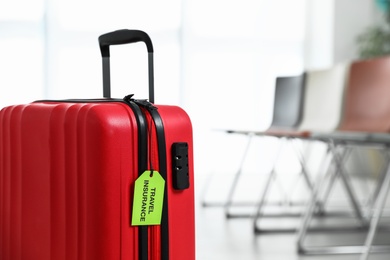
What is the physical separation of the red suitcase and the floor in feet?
4.00

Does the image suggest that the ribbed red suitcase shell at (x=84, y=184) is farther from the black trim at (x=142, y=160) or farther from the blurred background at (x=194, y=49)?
the blurred background at (x=194, y=49)

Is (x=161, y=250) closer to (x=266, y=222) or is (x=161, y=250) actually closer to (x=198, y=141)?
(x=266, y=222)

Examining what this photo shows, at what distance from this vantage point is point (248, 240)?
3318mm

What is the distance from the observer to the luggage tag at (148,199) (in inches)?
58.4

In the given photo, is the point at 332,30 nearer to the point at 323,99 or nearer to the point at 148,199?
the point at 323,99

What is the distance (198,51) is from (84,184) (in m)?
5.41

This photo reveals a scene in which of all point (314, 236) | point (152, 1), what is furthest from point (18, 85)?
point (314, 236)

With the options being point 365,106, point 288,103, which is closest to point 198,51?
point 288,103

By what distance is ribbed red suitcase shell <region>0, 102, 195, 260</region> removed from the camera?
1.47 meters

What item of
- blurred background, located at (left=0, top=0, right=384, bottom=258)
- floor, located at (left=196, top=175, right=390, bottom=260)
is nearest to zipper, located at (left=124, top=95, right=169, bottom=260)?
floor, located at (left=196, top=175, right=390, bottom=260)

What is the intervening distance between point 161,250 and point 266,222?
2.53 m

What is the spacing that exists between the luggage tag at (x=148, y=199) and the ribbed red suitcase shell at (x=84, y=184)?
18 mm

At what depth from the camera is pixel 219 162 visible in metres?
7.02

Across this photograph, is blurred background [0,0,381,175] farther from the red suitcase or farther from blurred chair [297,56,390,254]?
the red suitcase
